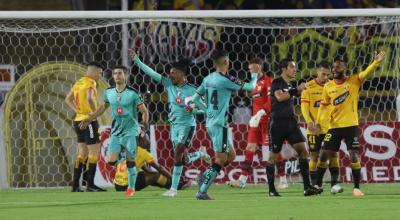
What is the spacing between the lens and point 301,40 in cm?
1839

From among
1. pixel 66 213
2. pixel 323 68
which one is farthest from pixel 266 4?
pixel 66 213

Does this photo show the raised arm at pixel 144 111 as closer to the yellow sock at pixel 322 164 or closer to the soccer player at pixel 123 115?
the soccer player at pixel 123 115

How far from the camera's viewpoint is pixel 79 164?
16.6 m

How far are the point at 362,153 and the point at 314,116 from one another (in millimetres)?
1397

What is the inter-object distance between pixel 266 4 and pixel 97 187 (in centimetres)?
618

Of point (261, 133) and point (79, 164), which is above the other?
point (261, 133)

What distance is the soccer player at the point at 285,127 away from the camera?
1402 centimetres

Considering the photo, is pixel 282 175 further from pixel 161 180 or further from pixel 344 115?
pixel 344 115

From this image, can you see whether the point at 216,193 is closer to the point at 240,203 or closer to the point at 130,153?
the point at 130,153

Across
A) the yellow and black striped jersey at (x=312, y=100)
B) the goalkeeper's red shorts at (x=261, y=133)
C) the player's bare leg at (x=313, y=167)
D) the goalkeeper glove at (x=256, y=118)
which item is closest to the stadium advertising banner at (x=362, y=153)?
the goalkeeper's red shorts at (x=261, y=133)

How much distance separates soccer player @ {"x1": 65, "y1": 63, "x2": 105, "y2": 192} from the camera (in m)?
16.5

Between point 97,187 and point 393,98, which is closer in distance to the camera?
point 97,187

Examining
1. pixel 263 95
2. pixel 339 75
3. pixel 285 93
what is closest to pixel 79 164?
pixel 263 95

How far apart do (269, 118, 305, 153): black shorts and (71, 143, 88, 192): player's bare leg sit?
3492 mm
